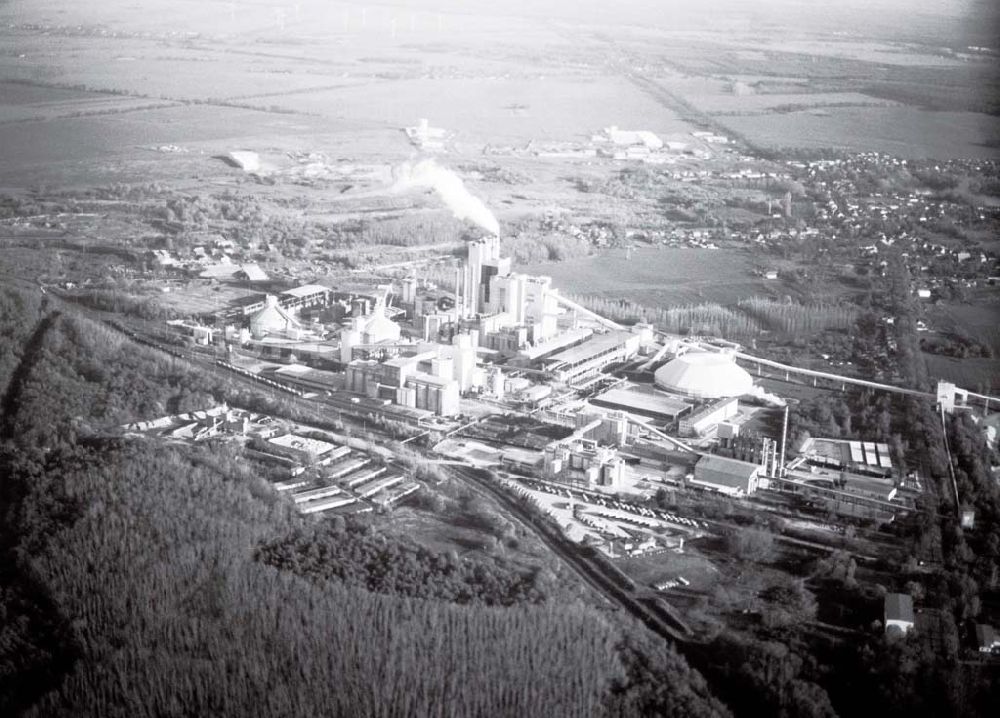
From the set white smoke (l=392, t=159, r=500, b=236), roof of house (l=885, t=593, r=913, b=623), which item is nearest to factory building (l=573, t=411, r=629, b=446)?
roof of house (l=885, t=593, r=913, b=623)

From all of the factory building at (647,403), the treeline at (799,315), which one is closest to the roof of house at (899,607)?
the factory building at (647,403)

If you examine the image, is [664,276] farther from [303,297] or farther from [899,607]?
[899,607]

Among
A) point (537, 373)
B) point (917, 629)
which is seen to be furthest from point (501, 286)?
point (917, 629)

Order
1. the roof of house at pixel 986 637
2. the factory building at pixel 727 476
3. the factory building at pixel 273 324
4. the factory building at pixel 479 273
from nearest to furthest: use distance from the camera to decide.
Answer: the roof of house at pixel 986 637
the factory building at pixel 727 476
the factory building at pixel 273 324
the factory building at pixel 479 273

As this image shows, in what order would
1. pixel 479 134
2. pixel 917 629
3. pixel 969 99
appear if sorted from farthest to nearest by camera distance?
pixel 479 134, pixel 969 99, pixel 917 629

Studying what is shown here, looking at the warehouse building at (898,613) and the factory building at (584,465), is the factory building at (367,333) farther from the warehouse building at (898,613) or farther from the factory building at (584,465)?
the warehouse building at (898,613)

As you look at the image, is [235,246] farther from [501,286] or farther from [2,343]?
[2,343]

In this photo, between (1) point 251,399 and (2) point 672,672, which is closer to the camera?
(2) point 672,672
